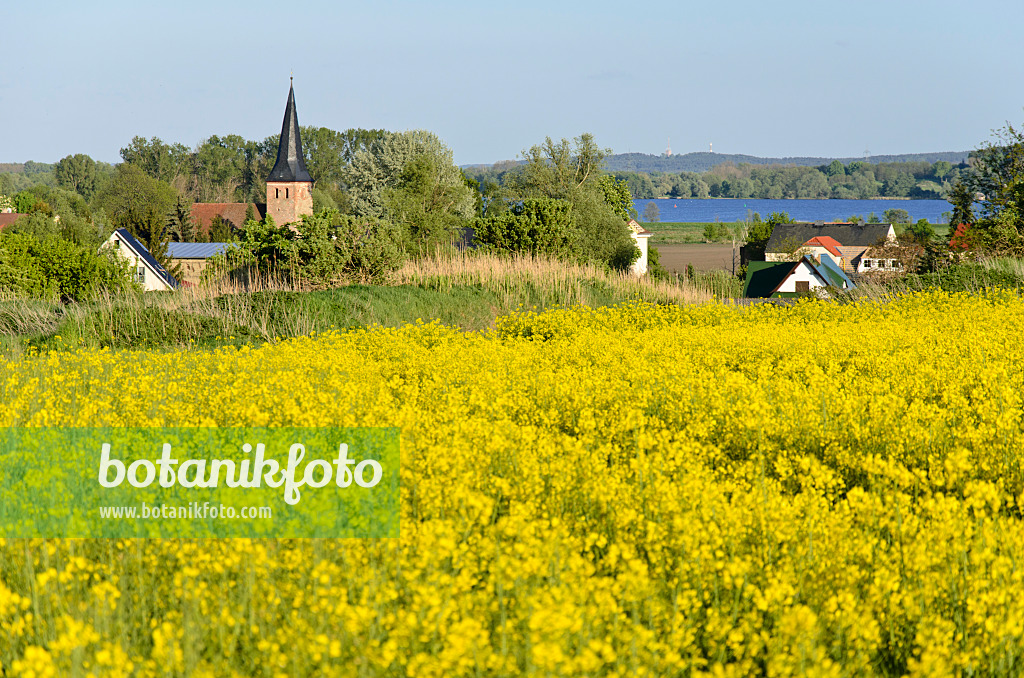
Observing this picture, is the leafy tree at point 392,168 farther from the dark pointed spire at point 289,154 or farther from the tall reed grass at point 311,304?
the tall reed grass at point 311,304

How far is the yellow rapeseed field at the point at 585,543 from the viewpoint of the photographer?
105 inches

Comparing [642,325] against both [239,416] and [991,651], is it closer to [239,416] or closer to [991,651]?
[239,416]

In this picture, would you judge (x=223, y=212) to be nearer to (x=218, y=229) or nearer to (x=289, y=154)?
(x=218, y=229)

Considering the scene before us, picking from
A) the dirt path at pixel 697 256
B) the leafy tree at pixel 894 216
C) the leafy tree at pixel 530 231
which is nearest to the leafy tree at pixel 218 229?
the dirt path at pixel 697 256

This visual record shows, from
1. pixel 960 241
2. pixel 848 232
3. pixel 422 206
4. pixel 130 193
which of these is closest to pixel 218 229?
pixel 130 193

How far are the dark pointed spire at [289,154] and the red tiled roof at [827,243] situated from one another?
39.1 meters

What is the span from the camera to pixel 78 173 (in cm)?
10788

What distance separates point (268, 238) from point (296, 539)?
14806 millimetres

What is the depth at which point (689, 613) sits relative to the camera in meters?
3.14

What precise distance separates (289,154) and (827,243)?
44.0 metres

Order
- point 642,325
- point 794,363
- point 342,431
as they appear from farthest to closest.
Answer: point 642,325 → point 794,363 → point 342,431

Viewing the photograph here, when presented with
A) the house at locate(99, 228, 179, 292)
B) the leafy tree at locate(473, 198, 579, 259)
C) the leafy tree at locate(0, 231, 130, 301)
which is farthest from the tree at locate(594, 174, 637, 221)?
the leafy tree at locate(0, 231, 130, 301)

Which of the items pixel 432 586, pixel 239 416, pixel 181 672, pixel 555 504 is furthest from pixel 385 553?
pixel 239 416

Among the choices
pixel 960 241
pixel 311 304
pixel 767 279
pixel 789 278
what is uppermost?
pixel 960 241
